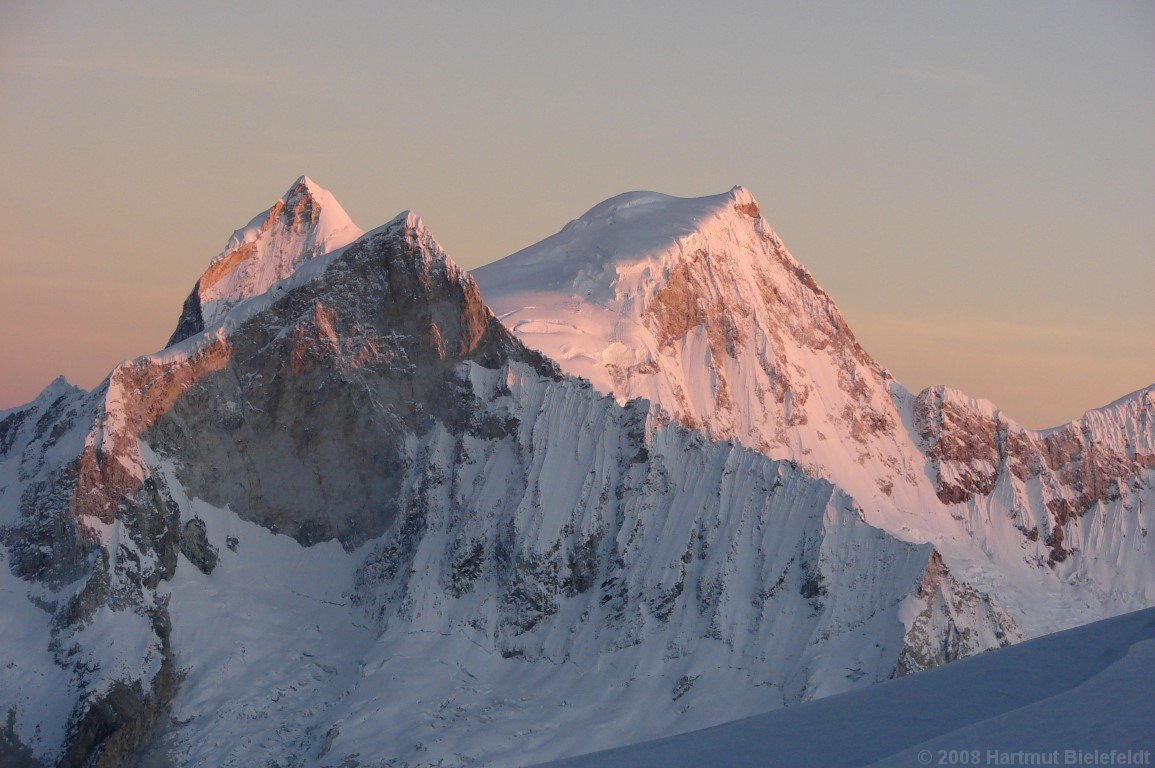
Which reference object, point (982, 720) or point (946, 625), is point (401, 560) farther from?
point (982, 720)

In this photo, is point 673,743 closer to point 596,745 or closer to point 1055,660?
point 1055,660

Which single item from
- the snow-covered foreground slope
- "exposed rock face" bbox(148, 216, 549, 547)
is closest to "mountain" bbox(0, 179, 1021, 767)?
"exposed rock face" bbox(148, 216, 549, 547)

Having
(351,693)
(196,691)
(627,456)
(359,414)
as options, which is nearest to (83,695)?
(196,691)

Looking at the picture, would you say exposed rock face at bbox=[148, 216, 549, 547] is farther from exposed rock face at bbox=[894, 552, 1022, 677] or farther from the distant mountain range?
exposed rock face at bbox=[894, 552, 1022, 677]

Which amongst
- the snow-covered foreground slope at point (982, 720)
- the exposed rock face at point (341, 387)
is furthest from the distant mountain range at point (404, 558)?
the snow-covered foreground slope at point (982, 720)

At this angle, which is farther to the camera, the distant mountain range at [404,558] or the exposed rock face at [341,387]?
the exposed rock face at [341,387]

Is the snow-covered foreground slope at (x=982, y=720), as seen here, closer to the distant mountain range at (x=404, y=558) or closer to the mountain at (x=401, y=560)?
the mountain at (x=401, y=560)
